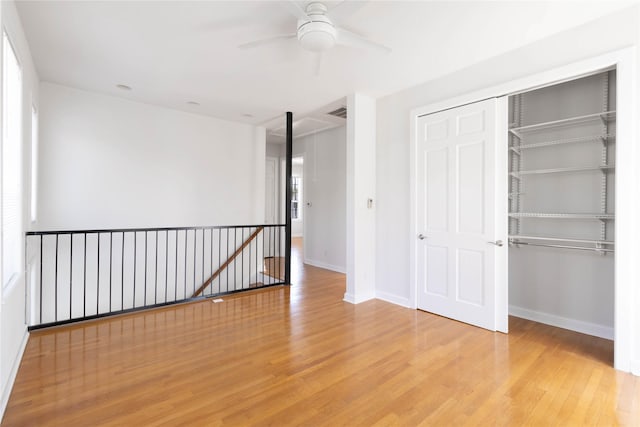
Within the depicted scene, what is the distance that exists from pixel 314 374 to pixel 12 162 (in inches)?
110

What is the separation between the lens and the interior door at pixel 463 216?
3.12 metres

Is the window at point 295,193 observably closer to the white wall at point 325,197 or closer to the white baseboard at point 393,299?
the white wall at point 325,197

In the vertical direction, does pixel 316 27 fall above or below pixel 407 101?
below

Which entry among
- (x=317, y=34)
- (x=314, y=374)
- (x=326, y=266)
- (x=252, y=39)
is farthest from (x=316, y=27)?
(x=326, y=266)

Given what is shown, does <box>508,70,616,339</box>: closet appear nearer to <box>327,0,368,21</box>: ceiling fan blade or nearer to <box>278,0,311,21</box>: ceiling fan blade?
<box>327,0,368,21</box>: ceiling fan blade

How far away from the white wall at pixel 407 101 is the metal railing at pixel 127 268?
1658mm

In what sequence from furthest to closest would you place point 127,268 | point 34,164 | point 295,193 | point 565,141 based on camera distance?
1. point 295,193
2. point 127,268
3. point 34,164
4. point 565,141

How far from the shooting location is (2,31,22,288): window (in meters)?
2.17

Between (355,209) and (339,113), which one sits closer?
(355,209)

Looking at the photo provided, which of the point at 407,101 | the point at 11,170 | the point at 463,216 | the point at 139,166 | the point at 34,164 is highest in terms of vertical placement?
the point at 407,101

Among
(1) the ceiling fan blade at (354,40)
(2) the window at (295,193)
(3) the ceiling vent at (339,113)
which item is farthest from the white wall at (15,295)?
(2) the window at (295,193)

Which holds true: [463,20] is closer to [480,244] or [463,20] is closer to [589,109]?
[589,109]

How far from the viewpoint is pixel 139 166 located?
15.3 ft

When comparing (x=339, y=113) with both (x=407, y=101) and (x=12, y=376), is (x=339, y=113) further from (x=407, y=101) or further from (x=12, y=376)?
(x=12, y=376)
